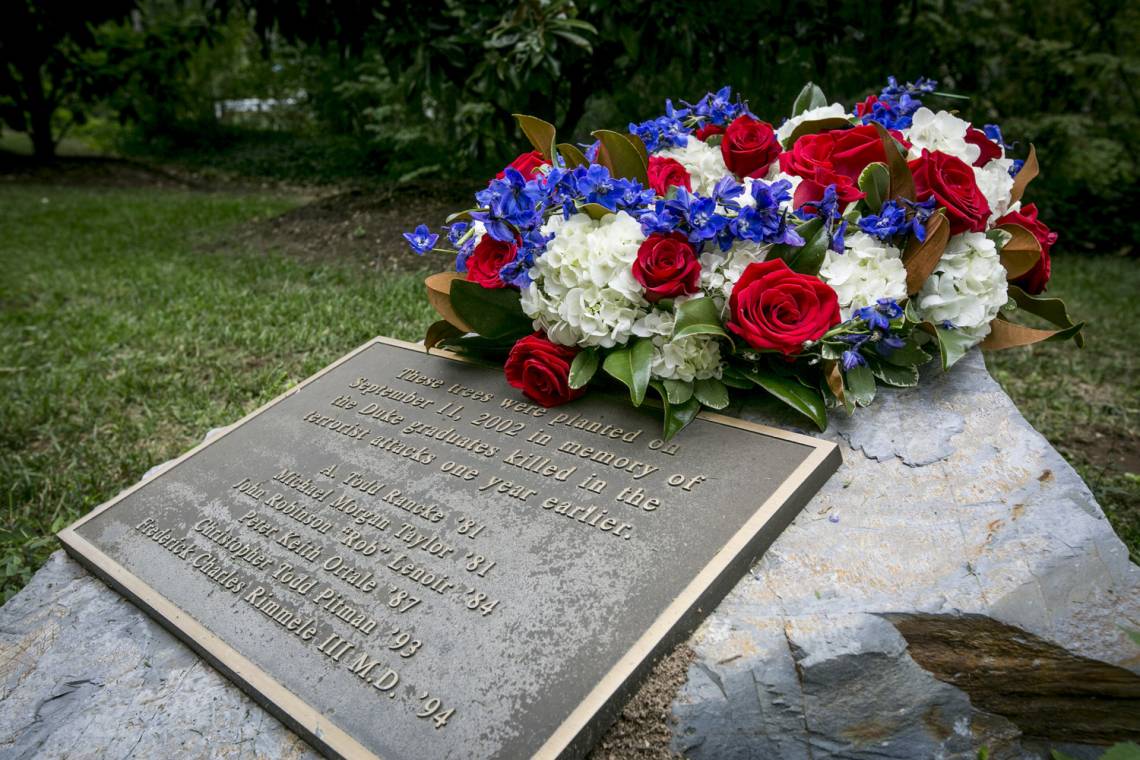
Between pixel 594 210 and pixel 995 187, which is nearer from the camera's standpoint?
pixel 594 210

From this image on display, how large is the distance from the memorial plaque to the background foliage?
3.16m

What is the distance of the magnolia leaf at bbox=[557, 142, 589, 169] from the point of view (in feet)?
7.89

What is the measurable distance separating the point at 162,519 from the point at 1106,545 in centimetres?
211

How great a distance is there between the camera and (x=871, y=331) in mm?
1933

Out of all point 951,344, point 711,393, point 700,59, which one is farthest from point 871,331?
point 700,59

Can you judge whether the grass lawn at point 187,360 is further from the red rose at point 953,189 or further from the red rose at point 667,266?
the red rose at point 667,266

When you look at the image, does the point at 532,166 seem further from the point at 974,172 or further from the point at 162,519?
the point at 162,519

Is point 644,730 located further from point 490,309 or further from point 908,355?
point 490,309

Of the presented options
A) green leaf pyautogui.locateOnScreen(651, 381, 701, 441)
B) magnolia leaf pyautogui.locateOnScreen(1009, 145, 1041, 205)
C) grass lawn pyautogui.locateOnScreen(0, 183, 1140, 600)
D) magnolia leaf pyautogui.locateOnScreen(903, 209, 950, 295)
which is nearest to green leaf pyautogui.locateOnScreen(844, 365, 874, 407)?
magnolia leaf pyautogui.locateOnScreen(903, 209, 950, 295)

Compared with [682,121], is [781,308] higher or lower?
lower

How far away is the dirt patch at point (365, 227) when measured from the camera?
226 inches

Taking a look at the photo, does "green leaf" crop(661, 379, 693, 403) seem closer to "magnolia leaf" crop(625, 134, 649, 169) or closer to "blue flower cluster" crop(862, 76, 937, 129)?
"magnolia leaf" crop(625, 134, 649, 169)

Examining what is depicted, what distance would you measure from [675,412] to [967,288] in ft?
2.60

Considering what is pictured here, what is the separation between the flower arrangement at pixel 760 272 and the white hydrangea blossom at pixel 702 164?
101 mm
